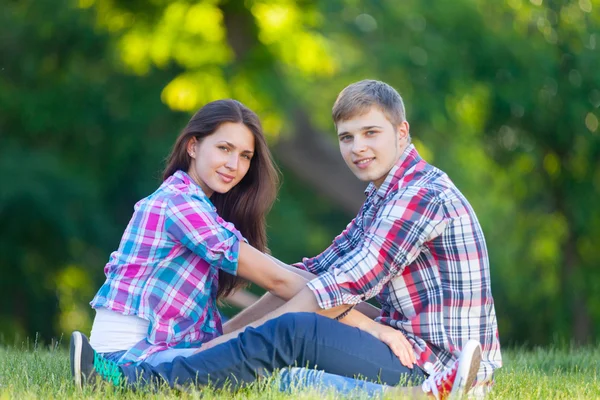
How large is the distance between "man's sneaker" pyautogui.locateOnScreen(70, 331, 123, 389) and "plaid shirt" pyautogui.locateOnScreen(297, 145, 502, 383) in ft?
3.07

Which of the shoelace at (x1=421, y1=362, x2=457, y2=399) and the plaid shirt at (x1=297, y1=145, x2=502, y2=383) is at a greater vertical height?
the plaid shirt at (x1=297, y1=145, x2=502, y2=383)

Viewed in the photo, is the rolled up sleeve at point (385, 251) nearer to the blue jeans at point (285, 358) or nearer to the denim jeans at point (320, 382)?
the blue jeans at point (285, 358)

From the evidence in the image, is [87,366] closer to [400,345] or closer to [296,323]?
[296,323]

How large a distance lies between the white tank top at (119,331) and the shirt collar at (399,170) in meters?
1.26

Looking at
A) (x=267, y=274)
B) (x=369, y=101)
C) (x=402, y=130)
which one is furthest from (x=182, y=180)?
(x=402, y=130)

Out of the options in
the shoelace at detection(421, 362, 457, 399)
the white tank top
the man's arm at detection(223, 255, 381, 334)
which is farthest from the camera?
the man's arm at detection(223, 255, 381, 334)

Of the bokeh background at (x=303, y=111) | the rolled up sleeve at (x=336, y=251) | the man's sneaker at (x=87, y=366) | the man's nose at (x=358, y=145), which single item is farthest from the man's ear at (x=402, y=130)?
the bokeh background at (x=303, y=111)

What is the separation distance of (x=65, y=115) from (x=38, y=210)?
157cm

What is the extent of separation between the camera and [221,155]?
439cm

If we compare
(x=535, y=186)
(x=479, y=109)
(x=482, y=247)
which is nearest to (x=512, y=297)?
(x=535, y=186)

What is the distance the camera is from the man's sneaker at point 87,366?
3.71m

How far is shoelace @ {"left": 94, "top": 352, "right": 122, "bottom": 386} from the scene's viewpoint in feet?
12.3

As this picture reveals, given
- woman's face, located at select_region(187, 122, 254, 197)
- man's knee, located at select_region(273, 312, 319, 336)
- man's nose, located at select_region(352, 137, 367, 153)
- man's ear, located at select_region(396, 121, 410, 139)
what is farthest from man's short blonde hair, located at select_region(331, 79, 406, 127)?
man's knee, located at select_region(273, 312, 319, 336)

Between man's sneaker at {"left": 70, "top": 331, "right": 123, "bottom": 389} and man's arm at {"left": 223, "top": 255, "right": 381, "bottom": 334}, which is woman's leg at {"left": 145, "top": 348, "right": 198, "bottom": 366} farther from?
man's arm at {"left": 223, "top": 255, "right": 381, "bottom": 334}
